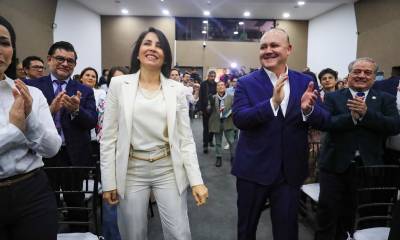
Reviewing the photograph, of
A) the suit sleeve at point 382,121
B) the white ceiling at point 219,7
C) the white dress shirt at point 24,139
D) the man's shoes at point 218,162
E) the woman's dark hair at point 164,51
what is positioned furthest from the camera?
the white ceiling at point 219,7

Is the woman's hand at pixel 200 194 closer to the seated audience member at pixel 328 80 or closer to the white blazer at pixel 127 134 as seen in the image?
the white blazer at pixel 127 134

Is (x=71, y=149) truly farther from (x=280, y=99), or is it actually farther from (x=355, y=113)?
(x=355, y=113)

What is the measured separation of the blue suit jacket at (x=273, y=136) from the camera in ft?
5.75

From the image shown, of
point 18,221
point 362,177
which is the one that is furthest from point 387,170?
point 18,221

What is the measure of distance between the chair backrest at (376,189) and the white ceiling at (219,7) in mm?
9400

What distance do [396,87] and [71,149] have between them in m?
3.39

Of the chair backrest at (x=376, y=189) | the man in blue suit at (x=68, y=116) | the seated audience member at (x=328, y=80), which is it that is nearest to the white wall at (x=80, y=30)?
the man in blue suit at (x=68, y=116)

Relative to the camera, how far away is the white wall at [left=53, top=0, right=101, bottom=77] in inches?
381

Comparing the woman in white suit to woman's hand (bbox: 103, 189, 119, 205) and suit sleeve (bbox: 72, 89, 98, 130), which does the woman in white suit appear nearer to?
woman's hand (bbox: 103, 189, 119, 205)

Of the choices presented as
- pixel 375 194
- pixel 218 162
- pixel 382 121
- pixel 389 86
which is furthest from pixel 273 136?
pixel 218 162

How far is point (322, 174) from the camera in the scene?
7.79 ft

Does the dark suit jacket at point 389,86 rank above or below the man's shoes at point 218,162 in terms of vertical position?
above

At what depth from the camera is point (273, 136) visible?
69.3 inches

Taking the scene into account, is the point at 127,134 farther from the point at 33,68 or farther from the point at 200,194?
the point at 33,68
